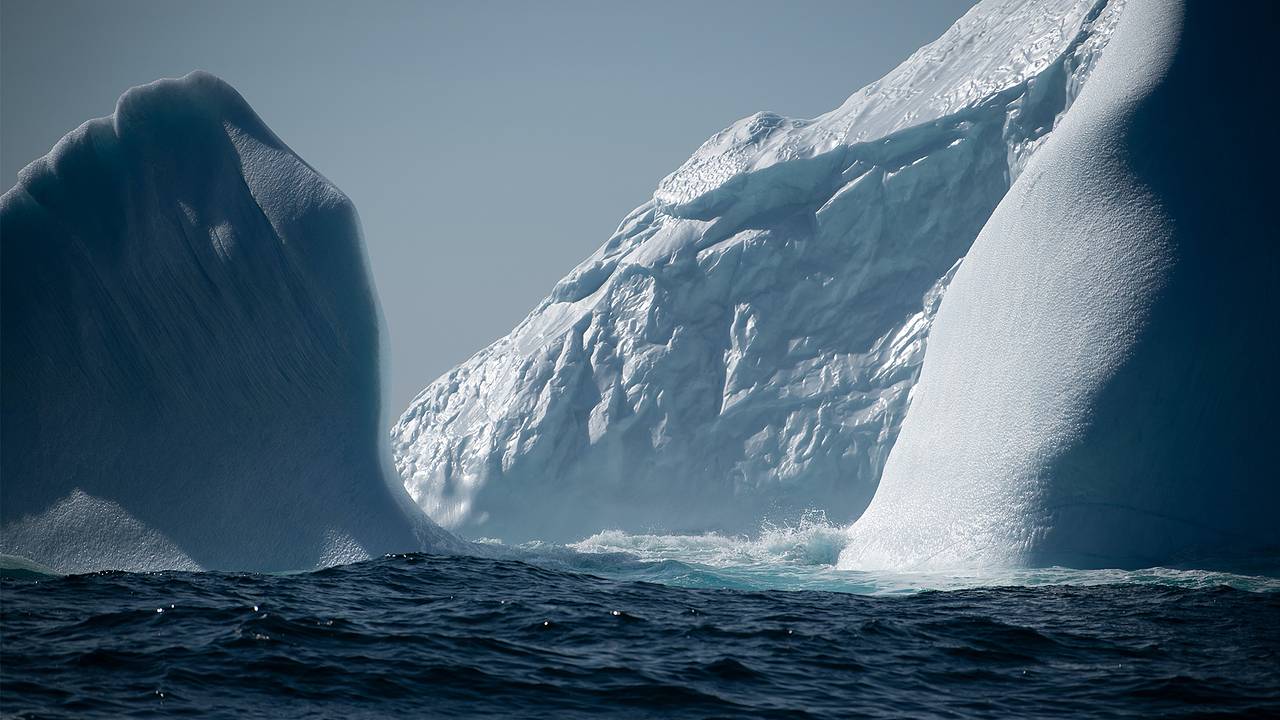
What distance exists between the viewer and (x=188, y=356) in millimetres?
11406

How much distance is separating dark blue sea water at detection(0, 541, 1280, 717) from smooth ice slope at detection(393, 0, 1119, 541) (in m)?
11.6

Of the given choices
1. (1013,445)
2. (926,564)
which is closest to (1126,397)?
(1013,445)

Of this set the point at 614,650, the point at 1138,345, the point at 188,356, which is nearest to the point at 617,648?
the point at 614,650

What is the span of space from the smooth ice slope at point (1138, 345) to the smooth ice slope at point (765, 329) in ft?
27.3

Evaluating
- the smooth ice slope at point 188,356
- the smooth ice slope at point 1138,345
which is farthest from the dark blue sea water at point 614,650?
the smooth ice slope at point 188,356

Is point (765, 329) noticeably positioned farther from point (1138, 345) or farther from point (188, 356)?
point (188, 356)

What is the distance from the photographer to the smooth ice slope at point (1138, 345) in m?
10.3

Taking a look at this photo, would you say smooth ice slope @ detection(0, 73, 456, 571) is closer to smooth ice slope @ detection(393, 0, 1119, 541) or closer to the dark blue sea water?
the dark blue sea water

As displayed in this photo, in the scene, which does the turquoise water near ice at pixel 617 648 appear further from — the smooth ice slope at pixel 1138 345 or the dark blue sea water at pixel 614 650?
the smooth ice slope at pixel 1138 345

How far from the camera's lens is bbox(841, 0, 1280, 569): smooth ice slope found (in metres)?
10.3

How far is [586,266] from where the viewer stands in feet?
75.8

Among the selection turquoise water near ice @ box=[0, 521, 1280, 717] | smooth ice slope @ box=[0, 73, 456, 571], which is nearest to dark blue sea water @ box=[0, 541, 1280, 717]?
turquoise water near ice @ box=[0, 521, 1280, 717]

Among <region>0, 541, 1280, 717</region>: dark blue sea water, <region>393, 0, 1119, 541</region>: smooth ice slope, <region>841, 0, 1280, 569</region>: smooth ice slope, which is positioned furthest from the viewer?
<region>393, 0, 1119, 541</region>: smooth ice slope

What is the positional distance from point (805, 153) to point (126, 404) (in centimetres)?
1396
